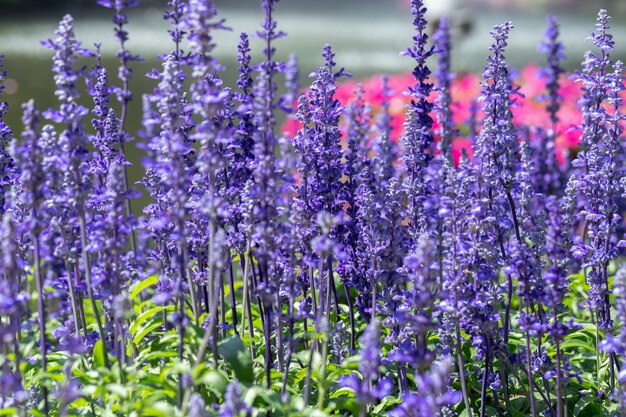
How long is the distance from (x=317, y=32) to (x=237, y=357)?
24.3 m

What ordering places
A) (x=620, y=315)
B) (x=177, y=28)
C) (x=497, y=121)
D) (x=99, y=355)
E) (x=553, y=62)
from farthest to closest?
(x=553, y=62), (x=497, y=121), (x=177, y=28), (x=99, y=355), (x=620, y=315)

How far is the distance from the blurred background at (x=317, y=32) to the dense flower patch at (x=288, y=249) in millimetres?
10177

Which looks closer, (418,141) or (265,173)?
(265,173)

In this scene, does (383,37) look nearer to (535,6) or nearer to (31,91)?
(535,6)

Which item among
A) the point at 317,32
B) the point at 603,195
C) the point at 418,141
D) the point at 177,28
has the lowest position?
the point at 603,195

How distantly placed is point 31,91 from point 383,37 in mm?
13612

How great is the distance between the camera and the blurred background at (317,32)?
64.6ft

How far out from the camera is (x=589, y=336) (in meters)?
5.73

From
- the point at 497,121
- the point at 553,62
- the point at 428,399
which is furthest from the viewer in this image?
the point at 553,62

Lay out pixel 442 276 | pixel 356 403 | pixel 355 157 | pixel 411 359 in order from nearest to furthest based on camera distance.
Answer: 1. pixel 411 359
2. pixel 356 403
3. pixel 442 276
4. pixel 355 157

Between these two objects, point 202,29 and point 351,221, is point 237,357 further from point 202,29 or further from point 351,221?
point 202,29

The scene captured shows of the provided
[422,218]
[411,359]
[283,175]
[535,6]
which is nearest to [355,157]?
[422,218]

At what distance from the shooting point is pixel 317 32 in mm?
27812

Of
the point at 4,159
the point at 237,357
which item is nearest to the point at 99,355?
the point at 237,357
